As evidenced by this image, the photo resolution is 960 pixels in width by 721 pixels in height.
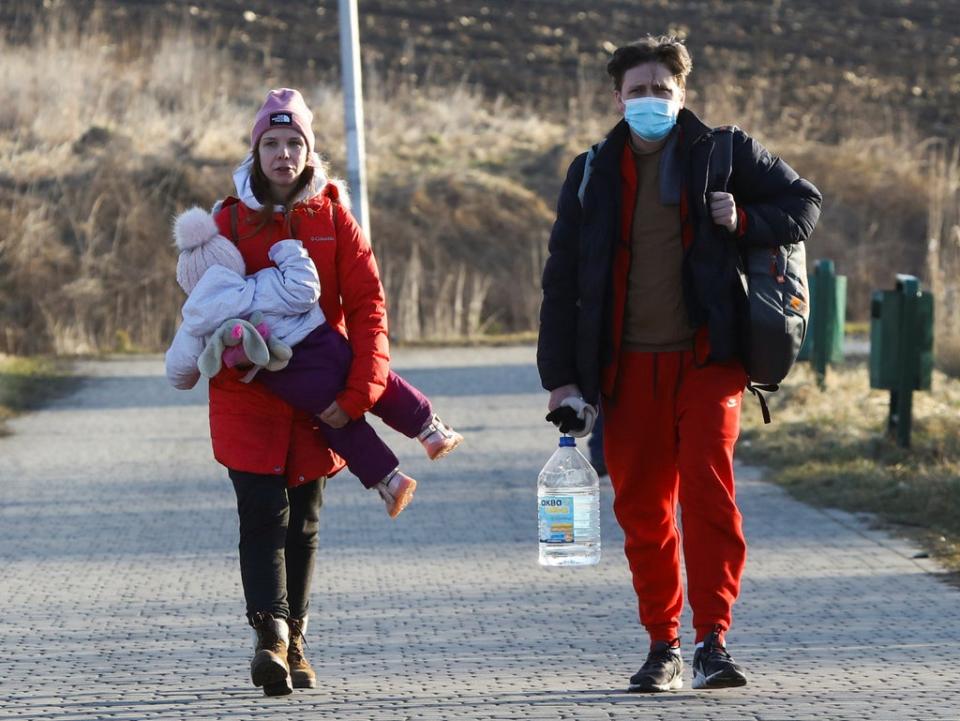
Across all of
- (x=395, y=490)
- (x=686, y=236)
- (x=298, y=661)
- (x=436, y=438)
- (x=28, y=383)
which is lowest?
(x=298, y=661)

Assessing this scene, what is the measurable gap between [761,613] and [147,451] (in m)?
6.23

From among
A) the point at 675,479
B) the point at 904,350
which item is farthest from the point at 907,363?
the point at 675,479

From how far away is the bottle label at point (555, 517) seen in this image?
638 cm

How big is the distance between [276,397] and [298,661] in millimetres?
859

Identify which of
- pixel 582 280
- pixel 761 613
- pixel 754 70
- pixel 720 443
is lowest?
pixel 761 613

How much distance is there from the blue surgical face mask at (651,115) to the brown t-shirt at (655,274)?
0.11 metres

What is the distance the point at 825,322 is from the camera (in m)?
15.0

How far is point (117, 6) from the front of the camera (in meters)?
39.5

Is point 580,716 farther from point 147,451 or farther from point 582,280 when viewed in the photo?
point 147,451

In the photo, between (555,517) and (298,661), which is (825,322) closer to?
(555,517)

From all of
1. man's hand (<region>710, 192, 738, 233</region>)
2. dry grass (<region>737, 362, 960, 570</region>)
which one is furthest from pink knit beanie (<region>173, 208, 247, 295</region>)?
dry grass (<region>737, 362, 960, 570</region>)

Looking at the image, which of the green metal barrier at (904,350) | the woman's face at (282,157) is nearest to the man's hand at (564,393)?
the woman's face at (282,157)

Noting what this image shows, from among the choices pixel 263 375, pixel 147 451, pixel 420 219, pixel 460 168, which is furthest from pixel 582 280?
pixel 460 168

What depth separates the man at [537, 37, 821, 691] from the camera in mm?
5836
